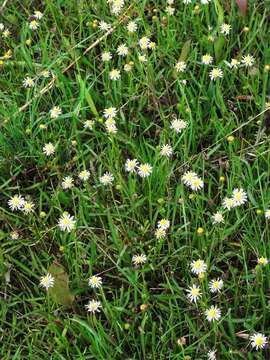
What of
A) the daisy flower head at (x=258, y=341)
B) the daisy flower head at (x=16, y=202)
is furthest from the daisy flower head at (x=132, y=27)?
the daisy flower head at (x=258, y=341)

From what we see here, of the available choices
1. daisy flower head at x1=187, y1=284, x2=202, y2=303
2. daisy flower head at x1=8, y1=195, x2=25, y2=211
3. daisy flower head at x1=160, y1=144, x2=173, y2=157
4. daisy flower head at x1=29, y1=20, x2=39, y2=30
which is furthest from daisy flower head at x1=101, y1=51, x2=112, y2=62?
daisy flower head at x1=187, y1=284, x2=202, y2=303

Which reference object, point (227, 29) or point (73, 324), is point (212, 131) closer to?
point (227, 29)

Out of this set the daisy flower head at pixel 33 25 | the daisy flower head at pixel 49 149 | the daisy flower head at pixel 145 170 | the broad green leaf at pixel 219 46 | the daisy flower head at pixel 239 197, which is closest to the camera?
the daisy flower head at pixel 239 197

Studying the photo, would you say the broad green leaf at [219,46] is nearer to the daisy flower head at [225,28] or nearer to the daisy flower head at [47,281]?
the daisy flower head at [225,28]

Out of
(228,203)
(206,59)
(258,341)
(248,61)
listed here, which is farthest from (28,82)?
(258,341)

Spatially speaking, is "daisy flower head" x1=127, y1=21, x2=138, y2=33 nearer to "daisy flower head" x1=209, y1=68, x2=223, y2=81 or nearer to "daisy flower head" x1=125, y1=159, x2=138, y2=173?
"daisy flower head" x1=209, y1=68, x2=223, y2=81

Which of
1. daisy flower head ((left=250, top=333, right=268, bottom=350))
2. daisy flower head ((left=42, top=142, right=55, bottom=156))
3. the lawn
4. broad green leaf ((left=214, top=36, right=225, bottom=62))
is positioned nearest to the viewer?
daisy flower head ((left=250, top=333, right=268, bottom=350))

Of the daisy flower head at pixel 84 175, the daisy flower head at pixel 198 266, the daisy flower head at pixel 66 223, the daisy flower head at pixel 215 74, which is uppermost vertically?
the daisy flower head at pixel 215 74
